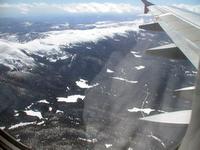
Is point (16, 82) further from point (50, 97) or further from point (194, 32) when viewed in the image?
point (194, 32)

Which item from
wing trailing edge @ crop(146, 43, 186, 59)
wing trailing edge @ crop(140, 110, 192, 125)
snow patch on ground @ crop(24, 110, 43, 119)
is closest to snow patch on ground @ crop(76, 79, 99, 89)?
snow patch on ground @ crop(24, 110, 43, 119)

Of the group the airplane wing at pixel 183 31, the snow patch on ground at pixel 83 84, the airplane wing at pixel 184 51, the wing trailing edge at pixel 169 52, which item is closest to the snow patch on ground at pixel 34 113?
the snow patch on ground at pixel 83 84

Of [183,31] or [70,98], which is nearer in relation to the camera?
[183,31]

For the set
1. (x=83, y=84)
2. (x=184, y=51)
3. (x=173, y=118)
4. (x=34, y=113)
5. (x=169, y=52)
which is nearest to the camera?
(x=173, y=118)

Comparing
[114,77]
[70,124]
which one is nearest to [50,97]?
[70,124]

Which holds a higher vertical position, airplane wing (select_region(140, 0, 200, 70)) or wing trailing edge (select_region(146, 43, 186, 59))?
airplane wing (select_region(140, 0, 200, 70))

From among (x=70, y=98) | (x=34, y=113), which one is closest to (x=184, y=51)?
(x=34, y=113)

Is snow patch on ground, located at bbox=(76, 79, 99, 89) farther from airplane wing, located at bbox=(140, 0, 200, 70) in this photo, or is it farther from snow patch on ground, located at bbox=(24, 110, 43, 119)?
airplane wing, located at bbox=(140, 0, 200, 70)

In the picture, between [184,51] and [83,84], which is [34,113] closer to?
[83,84]

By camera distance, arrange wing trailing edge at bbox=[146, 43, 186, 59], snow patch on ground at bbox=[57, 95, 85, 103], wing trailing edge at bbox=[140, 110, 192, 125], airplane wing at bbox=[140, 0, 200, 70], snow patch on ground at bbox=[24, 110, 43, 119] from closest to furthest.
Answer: wing trailing edge at bbox=[140, 110, 192, 125], airplane wing at bbox=[140, 0, 200, 70], wing trailing edge at bbox=[146, 43, 186, 59], snow patch on ground at bbox=[24, 110, 43, 119], snow patch on ground at bbox=[57, 95, 85, 103]
